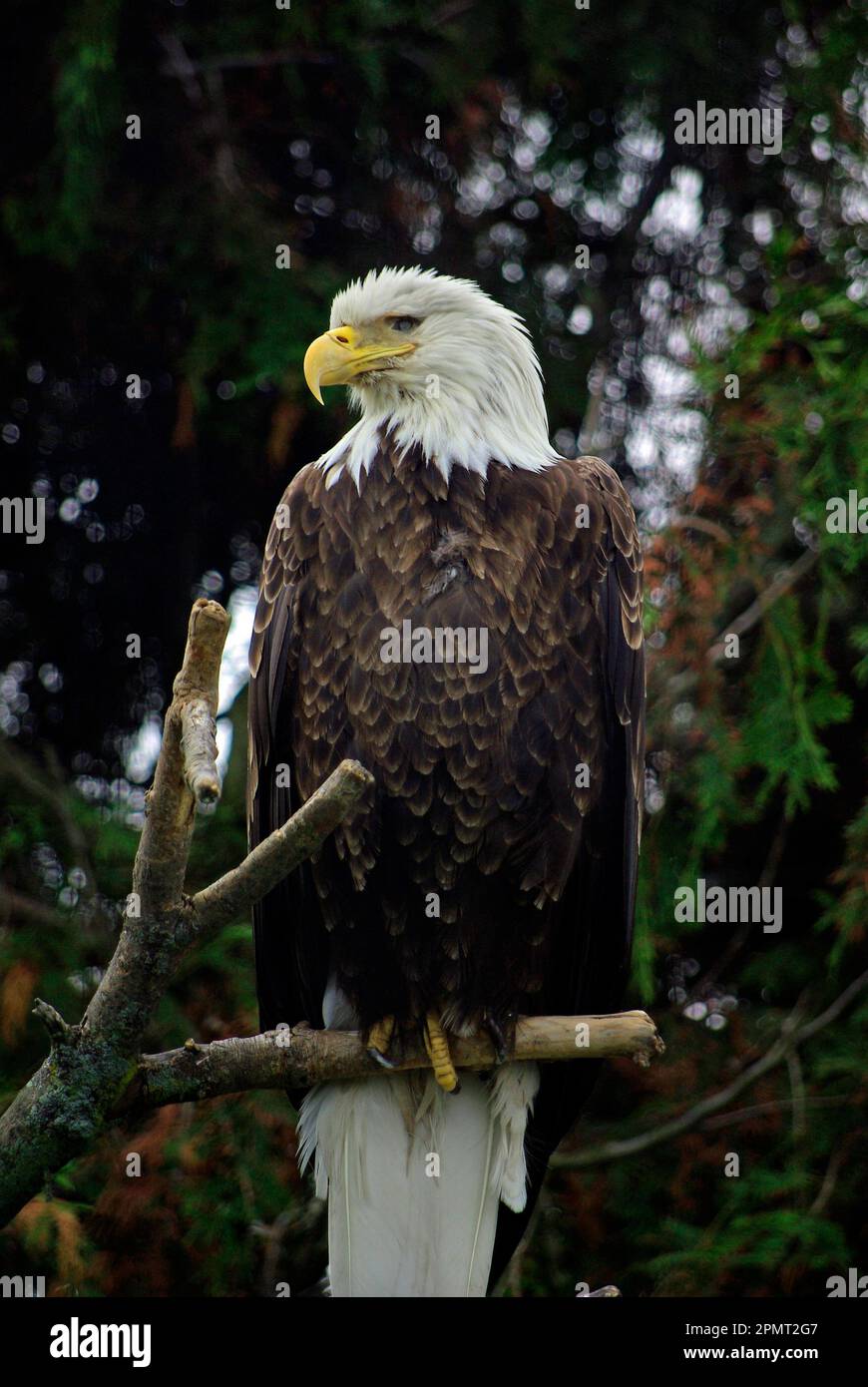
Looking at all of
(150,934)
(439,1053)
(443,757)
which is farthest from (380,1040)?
(150,934)

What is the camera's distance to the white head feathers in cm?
321

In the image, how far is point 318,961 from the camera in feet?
10.4

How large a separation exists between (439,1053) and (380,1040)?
122 millimetres

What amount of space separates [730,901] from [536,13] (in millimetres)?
2511

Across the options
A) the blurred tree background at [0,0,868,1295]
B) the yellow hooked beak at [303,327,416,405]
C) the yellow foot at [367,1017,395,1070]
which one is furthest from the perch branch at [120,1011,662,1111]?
the yellow hooked beak at [303,327,416,405]

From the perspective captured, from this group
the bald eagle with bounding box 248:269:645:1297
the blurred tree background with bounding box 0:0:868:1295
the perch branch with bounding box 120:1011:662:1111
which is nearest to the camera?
the perch branch with bounding box 120:1011:662:1111

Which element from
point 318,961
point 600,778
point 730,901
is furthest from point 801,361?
point 318,961

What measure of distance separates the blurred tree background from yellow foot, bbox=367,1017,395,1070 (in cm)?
96

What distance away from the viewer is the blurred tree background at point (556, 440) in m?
4.03

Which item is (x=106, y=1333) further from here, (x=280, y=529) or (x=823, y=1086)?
(x=823, y=1086)

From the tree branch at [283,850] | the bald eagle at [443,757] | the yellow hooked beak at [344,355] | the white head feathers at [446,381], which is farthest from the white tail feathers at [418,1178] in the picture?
the yellow hooked beak at [344,355]

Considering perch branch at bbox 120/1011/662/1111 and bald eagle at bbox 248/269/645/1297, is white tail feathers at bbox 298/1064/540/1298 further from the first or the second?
perch branch at bbox 120/1011/662/1111

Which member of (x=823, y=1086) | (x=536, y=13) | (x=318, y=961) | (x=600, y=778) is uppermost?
(x=536, y=13)

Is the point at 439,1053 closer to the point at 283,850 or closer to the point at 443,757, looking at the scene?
the point at 443,757
